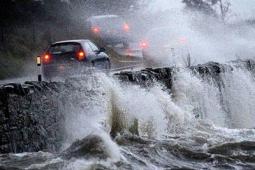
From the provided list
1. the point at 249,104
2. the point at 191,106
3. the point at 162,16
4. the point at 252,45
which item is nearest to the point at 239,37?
the point at 252,45

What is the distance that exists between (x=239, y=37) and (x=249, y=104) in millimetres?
15781

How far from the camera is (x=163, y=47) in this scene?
21.3 meters

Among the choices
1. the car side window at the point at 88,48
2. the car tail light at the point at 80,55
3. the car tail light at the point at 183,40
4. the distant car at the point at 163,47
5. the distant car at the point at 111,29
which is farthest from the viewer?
the distant car at the point at 111,29

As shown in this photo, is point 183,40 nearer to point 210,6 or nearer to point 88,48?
point 88,48

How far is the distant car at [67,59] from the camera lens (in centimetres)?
1510

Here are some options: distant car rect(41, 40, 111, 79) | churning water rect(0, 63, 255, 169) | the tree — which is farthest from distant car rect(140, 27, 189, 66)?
the tree

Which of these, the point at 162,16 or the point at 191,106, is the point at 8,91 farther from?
the point at 162,16

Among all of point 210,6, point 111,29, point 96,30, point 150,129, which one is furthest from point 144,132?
point 210,6

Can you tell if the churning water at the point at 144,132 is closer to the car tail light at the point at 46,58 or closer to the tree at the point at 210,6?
the car tail light at the point at 46,58

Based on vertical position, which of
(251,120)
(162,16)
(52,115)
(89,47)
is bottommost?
(251,120)

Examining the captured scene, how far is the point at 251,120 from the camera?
1953 centimetres

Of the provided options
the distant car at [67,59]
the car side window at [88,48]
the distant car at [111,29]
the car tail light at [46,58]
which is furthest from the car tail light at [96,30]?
the car tail light at [46,58]

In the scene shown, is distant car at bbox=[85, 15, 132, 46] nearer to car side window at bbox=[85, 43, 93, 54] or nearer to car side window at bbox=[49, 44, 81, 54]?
car side window at bbox=[85, 43, 93, 54]

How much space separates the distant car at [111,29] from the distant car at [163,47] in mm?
8139
